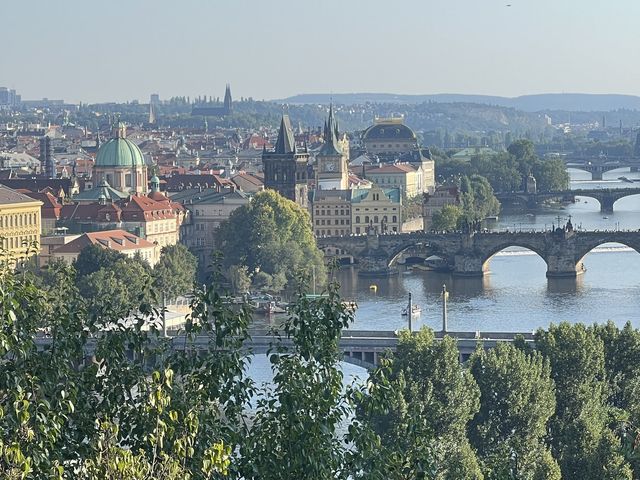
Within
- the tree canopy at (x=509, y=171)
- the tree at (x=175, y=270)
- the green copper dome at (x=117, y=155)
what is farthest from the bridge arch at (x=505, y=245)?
the tree canopy at (x=509, y=171)

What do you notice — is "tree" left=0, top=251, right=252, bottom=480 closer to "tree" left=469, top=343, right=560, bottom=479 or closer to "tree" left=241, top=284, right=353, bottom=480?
"tree" left=241, top=284, right=353, bottom=480

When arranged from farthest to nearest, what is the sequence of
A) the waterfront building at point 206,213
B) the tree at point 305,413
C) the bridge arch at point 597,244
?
1. the waterfront building at point 206,213
2. the bridge arch at point 597,244
3. the tree at point 305,413

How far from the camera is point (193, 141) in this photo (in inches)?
5733

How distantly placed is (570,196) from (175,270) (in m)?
48.0

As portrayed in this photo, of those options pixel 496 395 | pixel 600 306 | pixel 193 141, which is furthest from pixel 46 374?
pixel 193 141

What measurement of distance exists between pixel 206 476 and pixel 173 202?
5867 cm

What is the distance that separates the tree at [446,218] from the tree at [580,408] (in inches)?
1797

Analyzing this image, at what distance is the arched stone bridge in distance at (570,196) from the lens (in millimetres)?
93000

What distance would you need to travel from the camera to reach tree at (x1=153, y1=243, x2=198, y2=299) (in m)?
50.8

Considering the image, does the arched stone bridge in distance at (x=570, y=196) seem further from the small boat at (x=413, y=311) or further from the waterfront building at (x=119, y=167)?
the small boat at (x=413, y=311)

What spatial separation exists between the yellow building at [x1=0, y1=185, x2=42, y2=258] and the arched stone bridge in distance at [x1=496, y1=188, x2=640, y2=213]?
3881 centimetres

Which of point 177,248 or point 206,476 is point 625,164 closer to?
point 177,248

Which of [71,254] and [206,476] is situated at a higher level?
[206,476]

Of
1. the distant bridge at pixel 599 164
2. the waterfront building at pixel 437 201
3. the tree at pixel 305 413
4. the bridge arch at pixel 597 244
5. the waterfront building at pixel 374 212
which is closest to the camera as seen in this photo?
the tree at pixel 305 413
